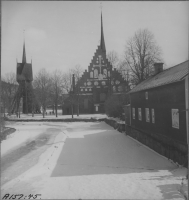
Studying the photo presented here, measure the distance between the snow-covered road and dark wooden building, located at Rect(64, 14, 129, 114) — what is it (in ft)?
85.6

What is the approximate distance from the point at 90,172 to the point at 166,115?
5.81 m

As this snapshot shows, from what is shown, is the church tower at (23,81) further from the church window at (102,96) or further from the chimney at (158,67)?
the church window at (102,96)

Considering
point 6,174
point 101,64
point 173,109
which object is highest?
point 101,64

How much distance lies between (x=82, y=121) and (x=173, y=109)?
20.9 m

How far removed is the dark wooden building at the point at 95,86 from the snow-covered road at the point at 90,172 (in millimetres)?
26093

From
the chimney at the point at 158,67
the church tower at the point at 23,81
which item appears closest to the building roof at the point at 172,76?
the chimney at the point at 158,67

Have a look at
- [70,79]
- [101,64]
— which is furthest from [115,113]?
[70,79]

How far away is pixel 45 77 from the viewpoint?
36031 mm

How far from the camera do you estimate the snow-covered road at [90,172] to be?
226 inches

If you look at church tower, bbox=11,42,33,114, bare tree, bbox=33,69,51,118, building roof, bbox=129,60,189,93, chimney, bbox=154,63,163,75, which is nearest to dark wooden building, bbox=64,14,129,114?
bare tree, bbox=33,69,51,118

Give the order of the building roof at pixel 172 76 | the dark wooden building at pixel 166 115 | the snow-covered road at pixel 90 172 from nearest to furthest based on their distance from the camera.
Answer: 1. the snow-covered road at pixel 90 172
2. the dark wooden building at pixel 166 115
3. the building roof at pixel 172 76

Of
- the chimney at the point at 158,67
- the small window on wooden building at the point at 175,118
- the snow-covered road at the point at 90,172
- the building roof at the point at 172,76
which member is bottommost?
the snow-covered road at the point at 90,172

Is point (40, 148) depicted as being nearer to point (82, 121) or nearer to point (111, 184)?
point (111, 184)

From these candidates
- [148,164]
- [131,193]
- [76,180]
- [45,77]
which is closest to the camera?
[131,193]
